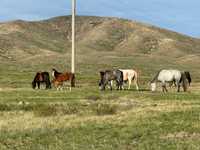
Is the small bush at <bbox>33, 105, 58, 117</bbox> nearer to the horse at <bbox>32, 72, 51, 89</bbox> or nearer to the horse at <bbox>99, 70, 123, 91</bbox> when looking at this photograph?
the horse at <bbox>99, 70, 123, 91</bbox>

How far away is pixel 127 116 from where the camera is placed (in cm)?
2572

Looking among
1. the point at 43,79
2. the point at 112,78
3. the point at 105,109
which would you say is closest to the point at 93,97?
the point at 105,109

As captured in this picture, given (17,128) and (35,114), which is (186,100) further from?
(17,128)

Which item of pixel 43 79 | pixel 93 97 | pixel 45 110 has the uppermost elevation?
pixel 43 79

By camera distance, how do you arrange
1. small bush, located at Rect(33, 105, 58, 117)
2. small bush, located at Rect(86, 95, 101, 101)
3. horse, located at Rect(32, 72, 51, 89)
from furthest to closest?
horse, located at Rect(32, 72, 51, 89), small bush, located at Rect(86, 95, 101, 101), small bush, located at Rect(33, 105, 58, 117)

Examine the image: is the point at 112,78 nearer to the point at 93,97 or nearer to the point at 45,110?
the point at 93,97

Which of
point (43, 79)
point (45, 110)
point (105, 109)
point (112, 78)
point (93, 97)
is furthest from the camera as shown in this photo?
point (43, 79)

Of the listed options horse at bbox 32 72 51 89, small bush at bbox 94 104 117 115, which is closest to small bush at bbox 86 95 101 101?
small bush at bbox 94 104 117 115

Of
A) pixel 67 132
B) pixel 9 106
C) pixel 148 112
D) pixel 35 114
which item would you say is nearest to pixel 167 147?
pixel 67 132

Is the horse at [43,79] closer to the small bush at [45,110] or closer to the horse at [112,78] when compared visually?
the horse at [112,78]

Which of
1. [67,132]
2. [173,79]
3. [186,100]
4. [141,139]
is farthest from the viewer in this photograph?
[173,79]

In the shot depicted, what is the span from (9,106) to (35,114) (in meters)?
4.39

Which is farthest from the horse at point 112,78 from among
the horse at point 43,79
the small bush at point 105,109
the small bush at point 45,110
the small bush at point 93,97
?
the small bush at point 45,110

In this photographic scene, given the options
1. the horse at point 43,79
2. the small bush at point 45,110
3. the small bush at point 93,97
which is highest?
the horse at point 43,79
